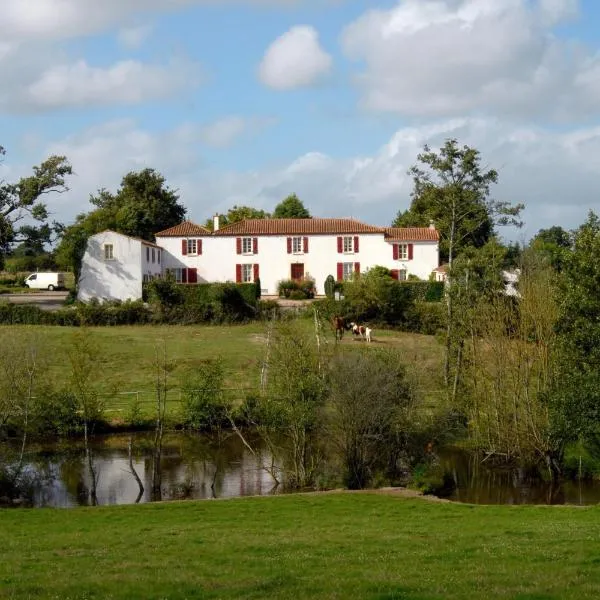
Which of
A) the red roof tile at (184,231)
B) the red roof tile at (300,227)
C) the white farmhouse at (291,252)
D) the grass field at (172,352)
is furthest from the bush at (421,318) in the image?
the red roof tile at (184,231)

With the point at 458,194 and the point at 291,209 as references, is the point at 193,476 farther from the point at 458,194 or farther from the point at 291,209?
the point at 291,209

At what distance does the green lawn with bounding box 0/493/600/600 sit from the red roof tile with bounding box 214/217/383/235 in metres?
47.5

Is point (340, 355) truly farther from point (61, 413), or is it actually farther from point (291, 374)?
point (61, 413)

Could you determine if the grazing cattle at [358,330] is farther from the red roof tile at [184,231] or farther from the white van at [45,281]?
the white van at [45,281]

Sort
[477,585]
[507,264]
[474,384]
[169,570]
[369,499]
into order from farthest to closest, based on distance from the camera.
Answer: [507,264]
[474,384]
[369,499]
[169,570]
[477,585]

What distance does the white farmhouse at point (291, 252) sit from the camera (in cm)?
7094

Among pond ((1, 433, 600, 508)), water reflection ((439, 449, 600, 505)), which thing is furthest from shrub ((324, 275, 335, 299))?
water reflection ((439, 449, 600, 505))

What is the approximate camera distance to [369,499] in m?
25.8

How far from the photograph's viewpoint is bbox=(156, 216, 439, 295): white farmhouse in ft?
233

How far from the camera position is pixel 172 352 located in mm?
50375

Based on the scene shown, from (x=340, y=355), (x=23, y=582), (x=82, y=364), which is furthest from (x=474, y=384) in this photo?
(x=23, y=582)

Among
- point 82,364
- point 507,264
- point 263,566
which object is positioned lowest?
point 263,566

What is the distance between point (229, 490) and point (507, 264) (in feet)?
75.8

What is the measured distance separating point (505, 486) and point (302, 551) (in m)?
17.3
